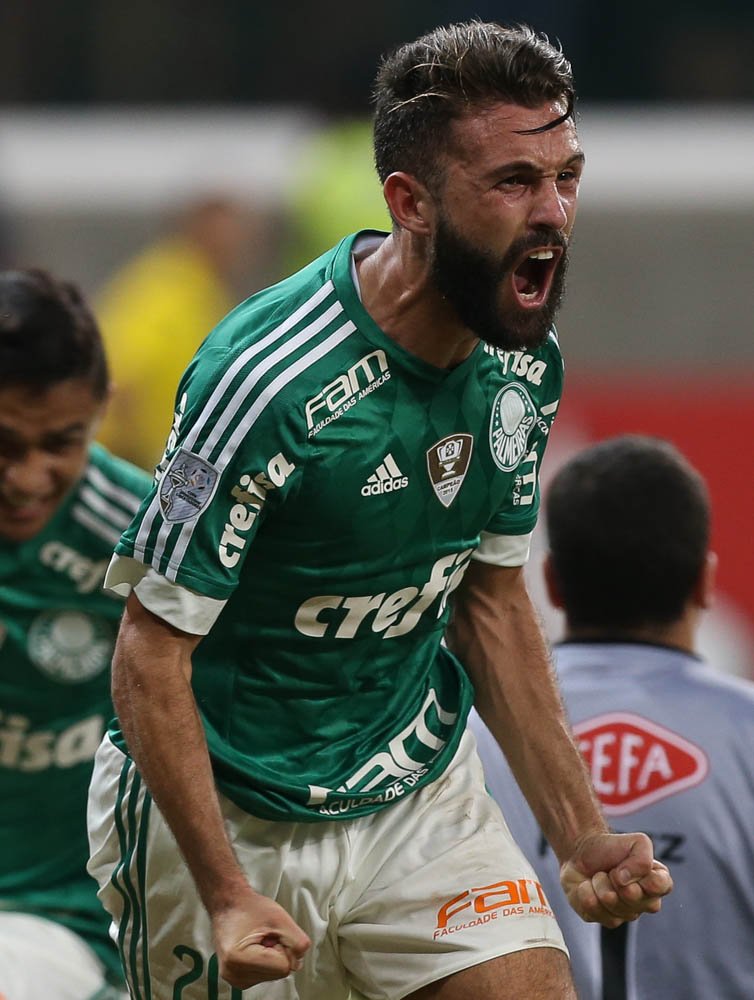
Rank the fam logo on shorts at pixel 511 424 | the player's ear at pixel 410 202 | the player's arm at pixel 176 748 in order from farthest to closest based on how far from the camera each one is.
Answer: the fam logo on shorts at pixel 511 424
the player's ear at pixel 410 202
the player's arm at pixel 176 748

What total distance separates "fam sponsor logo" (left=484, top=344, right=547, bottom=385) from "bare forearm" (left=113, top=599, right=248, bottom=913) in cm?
72

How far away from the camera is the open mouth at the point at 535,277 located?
278cm

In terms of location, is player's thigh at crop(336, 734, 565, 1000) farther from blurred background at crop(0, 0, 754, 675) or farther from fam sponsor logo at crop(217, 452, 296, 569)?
blurred background at crop(0, 0, 754, 675)

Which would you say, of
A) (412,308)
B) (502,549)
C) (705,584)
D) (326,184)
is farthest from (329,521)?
(326,184)

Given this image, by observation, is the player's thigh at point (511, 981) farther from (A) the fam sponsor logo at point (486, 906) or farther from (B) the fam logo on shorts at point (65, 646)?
(B) the fam logo on shorts at point (65, 646)

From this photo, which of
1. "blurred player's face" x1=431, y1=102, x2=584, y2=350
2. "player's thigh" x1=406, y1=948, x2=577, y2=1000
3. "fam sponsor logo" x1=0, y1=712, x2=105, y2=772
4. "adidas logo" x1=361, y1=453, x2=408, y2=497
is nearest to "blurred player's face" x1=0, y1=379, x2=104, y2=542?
"fam sponsor logo" x1=0, y1=712, x2=105, y2=772

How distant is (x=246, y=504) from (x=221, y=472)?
6 cm

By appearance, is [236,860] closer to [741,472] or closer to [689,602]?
[689,602]

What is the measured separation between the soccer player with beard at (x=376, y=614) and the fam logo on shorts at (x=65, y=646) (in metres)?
0.72

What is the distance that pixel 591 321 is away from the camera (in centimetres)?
949

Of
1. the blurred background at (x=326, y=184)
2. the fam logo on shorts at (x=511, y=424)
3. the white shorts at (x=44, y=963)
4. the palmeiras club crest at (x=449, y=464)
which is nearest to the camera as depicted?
the palmeiras club crest at (x=449, y=464)

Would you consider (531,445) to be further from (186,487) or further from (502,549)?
(186,487)

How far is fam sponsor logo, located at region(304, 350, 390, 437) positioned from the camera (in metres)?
2.75

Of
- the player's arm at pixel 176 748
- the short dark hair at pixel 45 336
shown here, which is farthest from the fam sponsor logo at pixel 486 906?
the short dark hair at pixel 45 336
